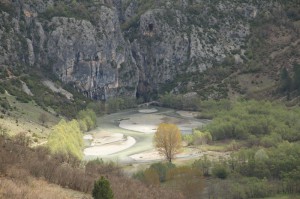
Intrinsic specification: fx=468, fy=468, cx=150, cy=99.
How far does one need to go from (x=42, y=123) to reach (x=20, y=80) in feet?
156

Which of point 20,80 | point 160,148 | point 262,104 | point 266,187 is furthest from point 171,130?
point 20,80

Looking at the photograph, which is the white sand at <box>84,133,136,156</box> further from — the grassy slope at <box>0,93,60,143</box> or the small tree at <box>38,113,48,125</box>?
the small tree at <box>38,113,48,125</box>

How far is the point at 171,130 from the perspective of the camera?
Answer: 139125mm

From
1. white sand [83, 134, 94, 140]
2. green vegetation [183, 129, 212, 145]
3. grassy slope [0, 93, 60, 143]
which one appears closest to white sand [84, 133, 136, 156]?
white sand [83, 134, 94, 140]

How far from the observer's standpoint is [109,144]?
164 metres

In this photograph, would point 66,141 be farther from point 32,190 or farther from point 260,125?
point 32,190

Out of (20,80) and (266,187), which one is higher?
(20,80)

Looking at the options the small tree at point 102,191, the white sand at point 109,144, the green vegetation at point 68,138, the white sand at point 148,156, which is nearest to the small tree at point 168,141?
the white sand at point 148,156

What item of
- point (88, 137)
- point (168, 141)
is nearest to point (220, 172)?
point (168, 141)

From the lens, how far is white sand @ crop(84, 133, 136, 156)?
151750 mm

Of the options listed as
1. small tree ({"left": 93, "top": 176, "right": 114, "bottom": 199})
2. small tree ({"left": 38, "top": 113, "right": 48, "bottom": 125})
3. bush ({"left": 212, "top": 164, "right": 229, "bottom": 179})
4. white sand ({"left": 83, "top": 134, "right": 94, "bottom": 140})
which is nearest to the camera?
small tree ({"left": 93, "top": 176, "right": 114, "bottom": 199})

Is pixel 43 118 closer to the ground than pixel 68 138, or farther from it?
farther from it

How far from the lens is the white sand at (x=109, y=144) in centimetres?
15175

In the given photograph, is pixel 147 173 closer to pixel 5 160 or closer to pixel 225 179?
pixel 225 179
